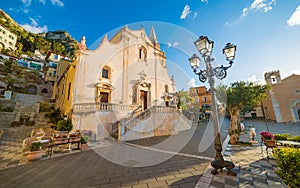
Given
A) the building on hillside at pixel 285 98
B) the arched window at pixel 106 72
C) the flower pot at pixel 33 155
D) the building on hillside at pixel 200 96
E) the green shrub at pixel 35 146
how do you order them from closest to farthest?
the flower pot at pixel 33 155
the green shrub at pixel 35 146
the arched window at pixel 106 72
the building on hillside at pixel 285 98
the building on hillside at pixel 200 96

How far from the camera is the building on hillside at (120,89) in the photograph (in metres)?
8.58

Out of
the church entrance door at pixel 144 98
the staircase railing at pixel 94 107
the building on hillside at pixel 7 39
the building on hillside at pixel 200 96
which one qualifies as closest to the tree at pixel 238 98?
the staircase railing at pixel 94 107

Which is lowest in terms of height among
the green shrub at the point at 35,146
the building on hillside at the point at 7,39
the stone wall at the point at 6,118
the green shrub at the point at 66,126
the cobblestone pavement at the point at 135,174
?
the cobblestone pavement at the point at 135,174

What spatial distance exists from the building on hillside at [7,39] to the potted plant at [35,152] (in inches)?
1565

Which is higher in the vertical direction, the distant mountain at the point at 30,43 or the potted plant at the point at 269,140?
the distant mountain at the point at 30,43

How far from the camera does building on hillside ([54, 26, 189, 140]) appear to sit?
8.58 meters

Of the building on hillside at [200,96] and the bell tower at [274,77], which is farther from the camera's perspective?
the building on hillside at [200,96]

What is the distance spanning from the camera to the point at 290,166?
2160 millimetres

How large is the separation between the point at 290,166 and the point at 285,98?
75.8 ft

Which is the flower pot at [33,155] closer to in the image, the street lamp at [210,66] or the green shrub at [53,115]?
the street lamp at [210,66]

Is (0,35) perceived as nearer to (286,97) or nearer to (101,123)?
(101,123)

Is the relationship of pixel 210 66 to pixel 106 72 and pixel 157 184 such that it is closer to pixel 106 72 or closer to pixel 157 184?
pixel 157 184

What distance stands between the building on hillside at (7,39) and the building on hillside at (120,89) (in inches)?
1299

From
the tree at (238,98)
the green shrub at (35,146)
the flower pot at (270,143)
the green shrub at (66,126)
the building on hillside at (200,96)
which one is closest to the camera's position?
the flower pot at (270,143)
